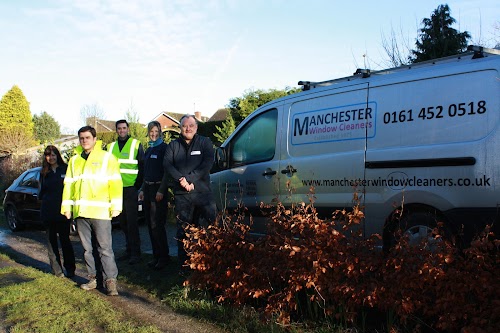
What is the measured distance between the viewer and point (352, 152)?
5504 millimetres

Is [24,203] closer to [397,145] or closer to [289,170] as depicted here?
[289,170]

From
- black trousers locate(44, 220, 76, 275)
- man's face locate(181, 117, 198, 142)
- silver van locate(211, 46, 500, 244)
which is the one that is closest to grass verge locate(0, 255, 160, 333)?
black trousers locate(44, 220, 76, 275)

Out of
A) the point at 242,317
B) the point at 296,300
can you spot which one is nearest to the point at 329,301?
the point at 296,300

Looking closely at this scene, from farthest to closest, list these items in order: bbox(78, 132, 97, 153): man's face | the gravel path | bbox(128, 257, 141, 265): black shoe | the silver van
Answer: bbox(128, 257, 141, 265): black shoe < bbox(78, 132, 97, 153): man's face < the gravel path < the silver van

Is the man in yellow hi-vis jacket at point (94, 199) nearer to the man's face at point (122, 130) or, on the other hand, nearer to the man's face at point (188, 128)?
the man's face at point (188, 128)

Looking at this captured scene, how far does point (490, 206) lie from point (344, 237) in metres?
1.42

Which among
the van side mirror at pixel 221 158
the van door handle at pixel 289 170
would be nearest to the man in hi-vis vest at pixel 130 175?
the van side mirror at pixel 221 158

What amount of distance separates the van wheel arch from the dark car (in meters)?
7.59

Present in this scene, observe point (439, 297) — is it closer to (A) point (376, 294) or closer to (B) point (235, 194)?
(A) point (376, 294)

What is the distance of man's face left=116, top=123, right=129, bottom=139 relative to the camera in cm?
737

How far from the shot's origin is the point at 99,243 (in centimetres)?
587

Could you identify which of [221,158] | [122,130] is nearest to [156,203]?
[221,158]

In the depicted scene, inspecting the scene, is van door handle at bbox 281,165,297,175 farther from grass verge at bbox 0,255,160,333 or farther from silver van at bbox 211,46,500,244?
grass verge at bbox 0,255,160,333

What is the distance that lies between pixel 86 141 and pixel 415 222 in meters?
3.93
